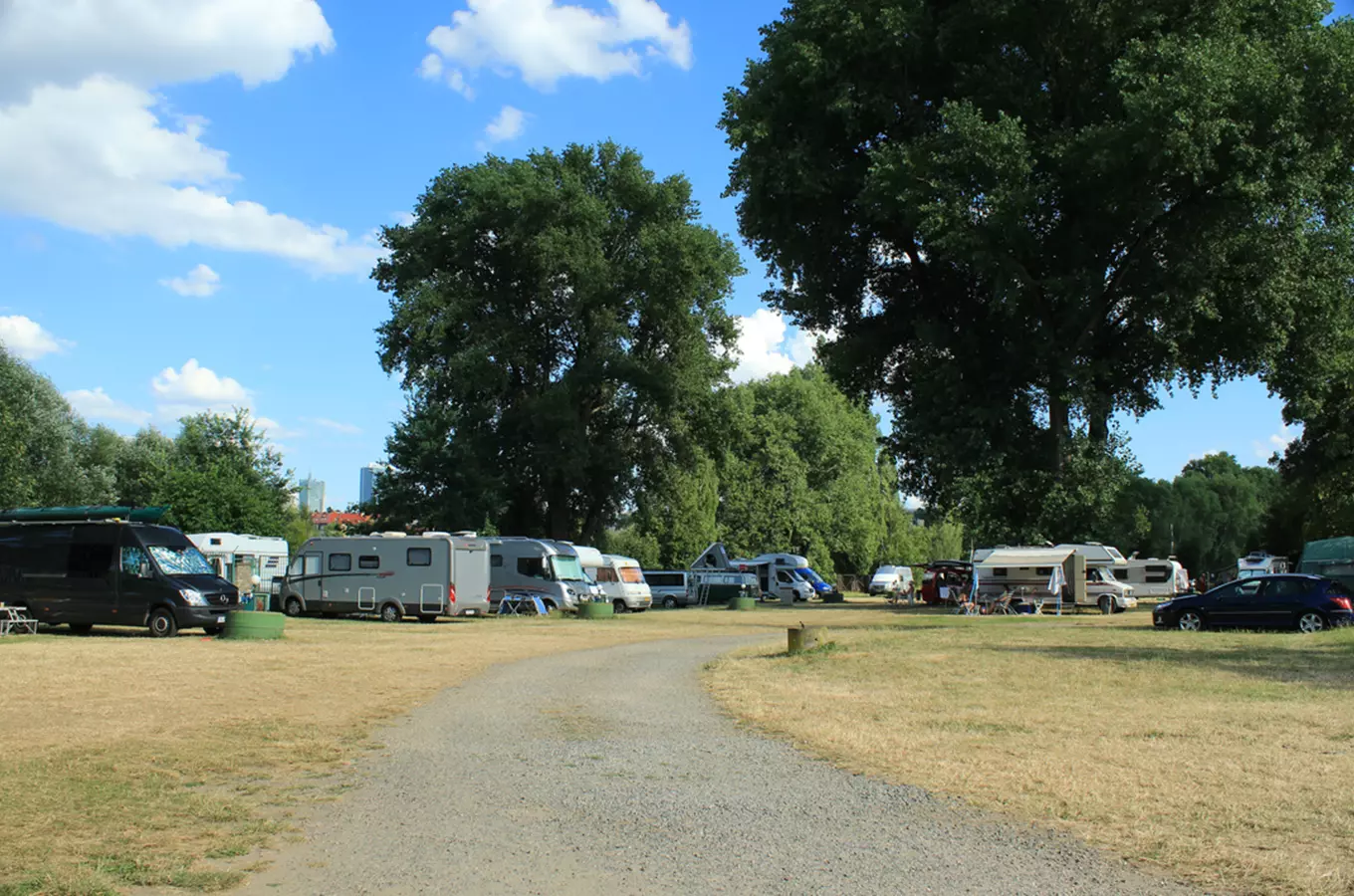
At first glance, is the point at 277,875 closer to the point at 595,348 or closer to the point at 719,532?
the point at 595,348

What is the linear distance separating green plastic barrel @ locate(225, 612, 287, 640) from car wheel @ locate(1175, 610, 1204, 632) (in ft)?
67.9

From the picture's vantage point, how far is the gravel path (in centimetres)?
611

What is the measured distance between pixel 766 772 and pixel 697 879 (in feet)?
10.6

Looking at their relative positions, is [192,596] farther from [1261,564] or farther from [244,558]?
[1261,564]

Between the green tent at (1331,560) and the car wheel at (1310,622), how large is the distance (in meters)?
6.26

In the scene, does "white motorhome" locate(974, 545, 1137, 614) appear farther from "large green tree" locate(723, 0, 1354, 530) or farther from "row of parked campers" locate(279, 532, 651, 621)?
"row of parked campers" locate(279, 532, 651, 621)

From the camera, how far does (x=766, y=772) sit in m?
9.31

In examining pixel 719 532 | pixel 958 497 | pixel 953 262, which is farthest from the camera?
pixel 719 532

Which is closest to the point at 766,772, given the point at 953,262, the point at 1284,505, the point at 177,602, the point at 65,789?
the point at 65,789

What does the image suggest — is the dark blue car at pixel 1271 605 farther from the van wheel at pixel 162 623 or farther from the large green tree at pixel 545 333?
the large green tree at pixel 545 333

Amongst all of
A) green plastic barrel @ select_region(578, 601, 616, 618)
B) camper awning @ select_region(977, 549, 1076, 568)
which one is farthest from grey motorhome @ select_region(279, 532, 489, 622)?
camper awning @ select_region(977, 549, 1076, 568)

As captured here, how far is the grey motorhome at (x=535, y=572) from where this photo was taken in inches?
1580

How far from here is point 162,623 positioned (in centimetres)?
2481

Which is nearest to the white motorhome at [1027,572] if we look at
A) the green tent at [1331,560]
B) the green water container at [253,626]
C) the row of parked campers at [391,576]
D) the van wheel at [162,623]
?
the green tent at [1331,560]
